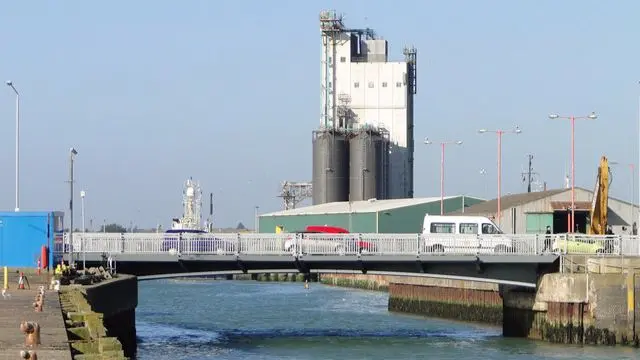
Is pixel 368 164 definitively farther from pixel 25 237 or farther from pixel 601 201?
pixel 25 237

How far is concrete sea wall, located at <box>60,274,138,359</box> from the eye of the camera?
28328 millimetres

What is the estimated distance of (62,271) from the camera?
171ft

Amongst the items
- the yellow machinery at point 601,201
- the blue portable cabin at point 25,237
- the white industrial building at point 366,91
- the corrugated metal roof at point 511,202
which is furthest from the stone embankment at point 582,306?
the white industrial building at point 366,91

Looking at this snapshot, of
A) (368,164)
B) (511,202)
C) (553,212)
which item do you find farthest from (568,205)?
(368,164)

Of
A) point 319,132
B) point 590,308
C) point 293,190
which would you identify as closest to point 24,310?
point 590,308

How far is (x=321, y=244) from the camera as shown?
197 ft

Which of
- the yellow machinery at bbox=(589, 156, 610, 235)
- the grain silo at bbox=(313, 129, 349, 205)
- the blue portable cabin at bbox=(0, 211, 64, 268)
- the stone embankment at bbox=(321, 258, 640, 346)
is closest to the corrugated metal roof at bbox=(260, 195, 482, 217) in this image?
the grain silo at bbox=(313, 129, 349, 205)

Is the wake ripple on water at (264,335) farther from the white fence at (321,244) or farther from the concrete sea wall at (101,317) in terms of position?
the concrete sea wall at (101,317)

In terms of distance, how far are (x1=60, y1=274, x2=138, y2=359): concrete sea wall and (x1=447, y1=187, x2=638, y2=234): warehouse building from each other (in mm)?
37498

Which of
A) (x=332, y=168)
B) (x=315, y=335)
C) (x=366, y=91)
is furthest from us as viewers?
(x=366, y=91)

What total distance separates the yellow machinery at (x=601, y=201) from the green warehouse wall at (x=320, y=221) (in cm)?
3640

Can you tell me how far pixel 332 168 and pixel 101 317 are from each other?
108m

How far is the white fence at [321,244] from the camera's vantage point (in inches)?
2338

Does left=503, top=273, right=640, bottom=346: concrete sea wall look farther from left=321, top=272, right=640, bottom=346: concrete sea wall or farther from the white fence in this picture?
the white fence
